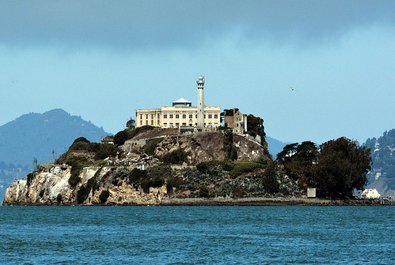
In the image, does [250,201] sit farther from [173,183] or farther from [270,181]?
[173,183]

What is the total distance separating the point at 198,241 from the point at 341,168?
103888 millimetres

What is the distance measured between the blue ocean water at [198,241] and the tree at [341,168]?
6115 centimetres

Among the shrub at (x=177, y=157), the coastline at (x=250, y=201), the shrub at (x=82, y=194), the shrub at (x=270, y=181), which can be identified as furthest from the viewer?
the shrub at (x=177, y=157)

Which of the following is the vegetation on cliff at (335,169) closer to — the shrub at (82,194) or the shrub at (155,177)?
the shrub at (155,177)

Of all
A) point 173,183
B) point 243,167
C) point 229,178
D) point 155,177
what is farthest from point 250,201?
point 155,177

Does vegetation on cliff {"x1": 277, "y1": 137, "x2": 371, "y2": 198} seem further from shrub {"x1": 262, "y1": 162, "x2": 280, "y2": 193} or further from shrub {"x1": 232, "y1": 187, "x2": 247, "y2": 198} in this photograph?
shrub {"x1": 232, "y1": 187, "x2": 247, "y2": 198}

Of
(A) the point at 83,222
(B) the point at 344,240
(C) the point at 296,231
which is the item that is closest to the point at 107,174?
(A) the point at 83,222

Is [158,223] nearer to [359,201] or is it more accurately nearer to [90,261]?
[90,261]

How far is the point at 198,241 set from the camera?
84625 mm

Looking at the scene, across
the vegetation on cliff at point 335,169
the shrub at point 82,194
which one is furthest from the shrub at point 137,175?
the vegetation on cliff at point 335,169

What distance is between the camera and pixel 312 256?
70.3m

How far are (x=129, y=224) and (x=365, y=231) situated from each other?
90.6 ft

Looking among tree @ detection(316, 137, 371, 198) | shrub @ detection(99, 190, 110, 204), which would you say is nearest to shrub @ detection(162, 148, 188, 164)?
shrub @ detection(99, 190, 110, 204)

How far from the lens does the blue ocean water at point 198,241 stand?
69.0 meters
